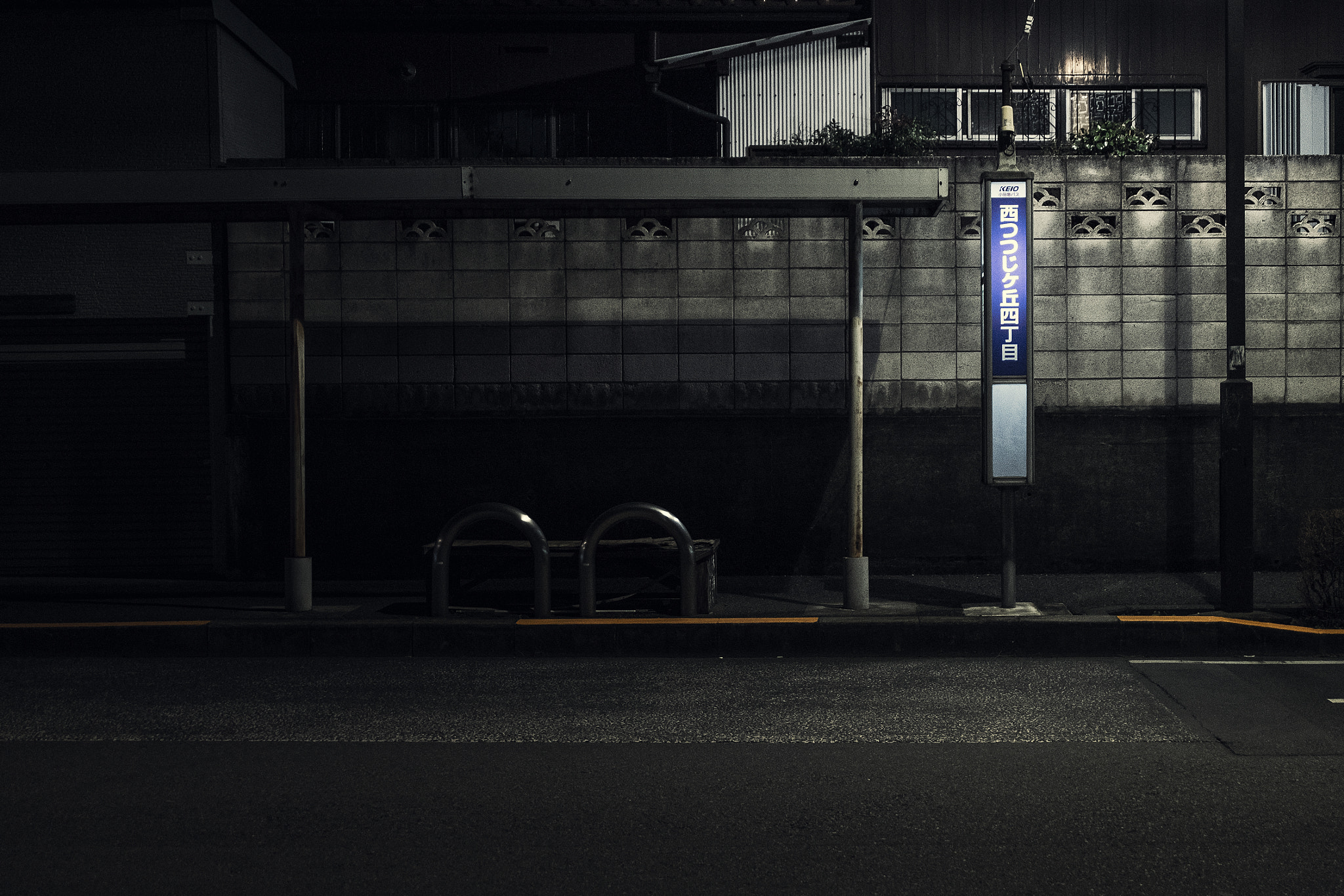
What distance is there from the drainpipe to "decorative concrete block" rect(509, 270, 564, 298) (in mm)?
3490

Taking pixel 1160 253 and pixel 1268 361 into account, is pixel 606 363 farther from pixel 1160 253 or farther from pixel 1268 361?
pixel 1268 361

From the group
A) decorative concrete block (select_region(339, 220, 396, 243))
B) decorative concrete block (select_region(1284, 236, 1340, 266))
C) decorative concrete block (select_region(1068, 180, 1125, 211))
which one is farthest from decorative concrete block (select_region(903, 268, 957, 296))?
decorative concrete block (select_region(339, 220, 396, 243))

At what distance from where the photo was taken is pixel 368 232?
11.8 metres

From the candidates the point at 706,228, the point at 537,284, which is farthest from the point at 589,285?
the point at 706,228

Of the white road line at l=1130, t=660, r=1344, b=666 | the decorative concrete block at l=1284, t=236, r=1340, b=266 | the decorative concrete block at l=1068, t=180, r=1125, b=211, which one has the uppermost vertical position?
the decorative concrete block at l=1068, t=180, r=1125, b=211

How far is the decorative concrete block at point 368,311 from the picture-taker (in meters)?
11.8

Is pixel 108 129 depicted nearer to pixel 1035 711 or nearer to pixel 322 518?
pixel 322 518

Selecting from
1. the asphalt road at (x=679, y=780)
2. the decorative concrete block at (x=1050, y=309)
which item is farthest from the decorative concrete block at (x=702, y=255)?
the asphalt road at (x=679, y=780)

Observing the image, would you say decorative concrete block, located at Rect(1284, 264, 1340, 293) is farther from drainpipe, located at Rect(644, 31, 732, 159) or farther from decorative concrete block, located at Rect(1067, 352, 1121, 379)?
drainpipe, located at Rect(644, 31, 732, 159)

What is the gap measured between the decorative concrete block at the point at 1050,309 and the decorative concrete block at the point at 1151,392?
943 millimetres

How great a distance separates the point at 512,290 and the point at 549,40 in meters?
4.54

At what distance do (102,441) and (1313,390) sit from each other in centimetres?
1200

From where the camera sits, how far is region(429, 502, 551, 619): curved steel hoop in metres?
9.31

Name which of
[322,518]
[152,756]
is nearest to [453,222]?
[322,518]
